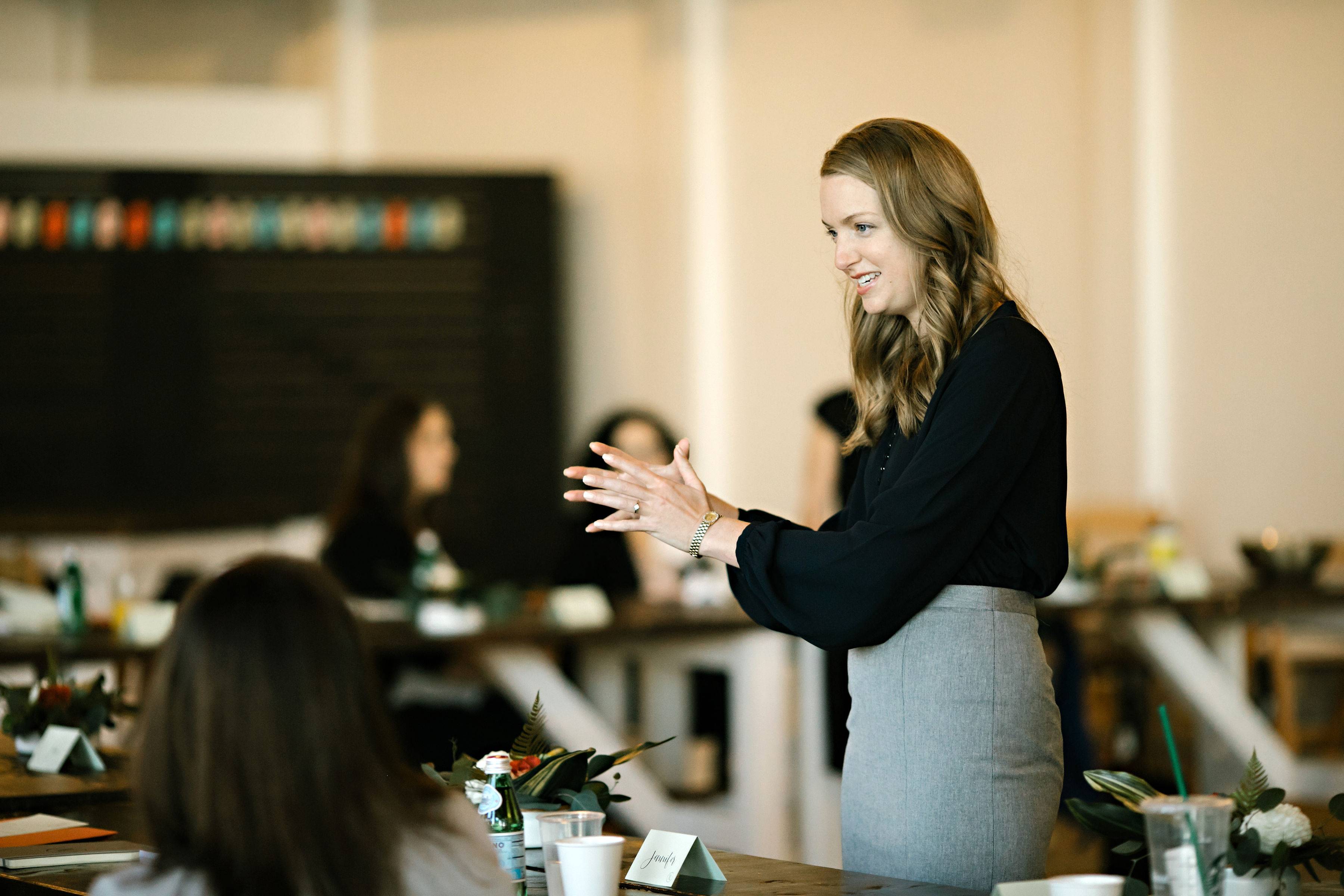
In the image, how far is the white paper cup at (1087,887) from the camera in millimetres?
1294

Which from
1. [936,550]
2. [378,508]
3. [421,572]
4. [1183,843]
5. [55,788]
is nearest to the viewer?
[1183,843]

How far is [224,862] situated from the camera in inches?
46.6

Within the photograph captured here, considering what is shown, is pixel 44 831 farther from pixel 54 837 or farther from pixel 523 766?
pixel 523 766

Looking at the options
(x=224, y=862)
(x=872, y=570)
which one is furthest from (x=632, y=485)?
(x=224, y=862)

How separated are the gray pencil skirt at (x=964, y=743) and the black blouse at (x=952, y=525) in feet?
0.12

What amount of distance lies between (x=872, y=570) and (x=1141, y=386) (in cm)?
476

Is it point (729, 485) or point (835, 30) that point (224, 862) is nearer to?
point (729, 485)

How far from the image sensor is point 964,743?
1672 mm

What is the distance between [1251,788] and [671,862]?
23.7 inches

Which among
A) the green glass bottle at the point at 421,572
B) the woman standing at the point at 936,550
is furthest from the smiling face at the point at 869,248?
the green glass bottle at the point at 421,572

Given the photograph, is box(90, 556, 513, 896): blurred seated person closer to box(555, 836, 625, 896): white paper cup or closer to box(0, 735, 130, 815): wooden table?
box(555, 836, 625, 896): white paper cup

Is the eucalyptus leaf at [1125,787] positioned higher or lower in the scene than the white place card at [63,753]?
higher

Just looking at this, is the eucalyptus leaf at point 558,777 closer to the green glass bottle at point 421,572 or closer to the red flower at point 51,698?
the red flower at point 51,698

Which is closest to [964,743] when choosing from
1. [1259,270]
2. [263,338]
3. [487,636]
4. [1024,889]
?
[1024,889]
